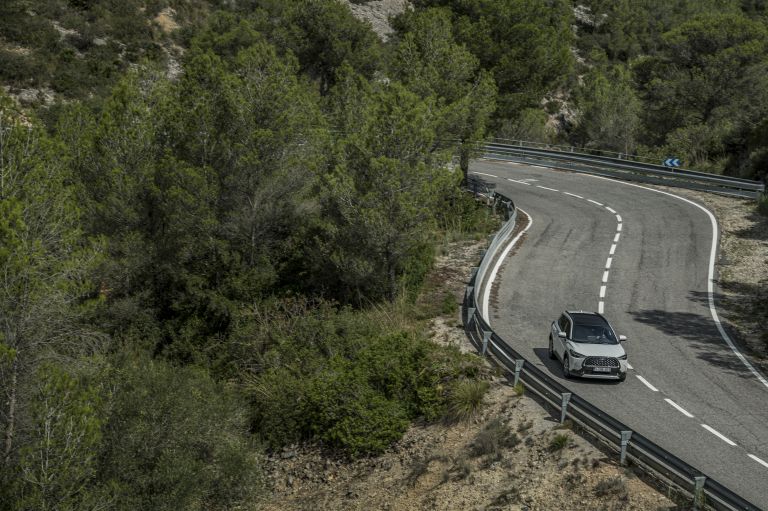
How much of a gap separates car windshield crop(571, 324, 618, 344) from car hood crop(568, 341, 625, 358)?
0.52 ft

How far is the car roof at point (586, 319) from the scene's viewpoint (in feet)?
67.6

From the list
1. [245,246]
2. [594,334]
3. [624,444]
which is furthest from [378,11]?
[624,444]

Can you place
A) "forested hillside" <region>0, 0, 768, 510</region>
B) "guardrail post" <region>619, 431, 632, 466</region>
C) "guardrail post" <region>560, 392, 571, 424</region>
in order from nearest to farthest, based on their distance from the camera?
"guardrail post" <region>619, 431, 632, 466</region> → "forested hillside" <region>0, 0, 768, 510</region> → "guardrail post" <region>560, 392, 571, 424</region>

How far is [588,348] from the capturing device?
19.7m

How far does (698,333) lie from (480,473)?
33.9 ft

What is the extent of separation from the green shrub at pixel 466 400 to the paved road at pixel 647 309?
230cm

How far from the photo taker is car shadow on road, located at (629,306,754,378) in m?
21.1

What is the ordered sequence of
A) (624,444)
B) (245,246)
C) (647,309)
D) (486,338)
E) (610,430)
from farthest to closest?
(245,246) → (647,309) → (486,338) → (610,430) → (624,444)

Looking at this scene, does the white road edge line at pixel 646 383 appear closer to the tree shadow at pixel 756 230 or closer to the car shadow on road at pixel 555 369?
the car shadow on road at pixel 555 369

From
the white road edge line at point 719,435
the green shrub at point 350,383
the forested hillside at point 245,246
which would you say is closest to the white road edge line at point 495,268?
the forested hillside at point 245,246

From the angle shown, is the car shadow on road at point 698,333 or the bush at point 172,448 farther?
the car shadow on road at point 698,333

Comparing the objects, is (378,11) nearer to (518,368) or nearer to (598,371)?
(518,368)

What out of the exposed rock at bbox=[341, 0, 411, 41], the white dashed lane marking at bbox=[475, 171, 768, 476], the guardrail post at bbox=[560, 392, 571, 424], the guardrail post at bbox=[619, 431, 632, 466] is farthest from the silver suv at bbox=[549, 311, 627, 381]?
the exposed rock at bbox=[341, 0, 411, 41]

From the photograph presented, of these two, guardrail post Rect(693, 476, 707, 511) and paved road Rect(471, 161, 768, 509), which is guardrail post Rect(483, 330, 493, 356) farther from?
guardrail post Rect(693, 476, 707, 511)
